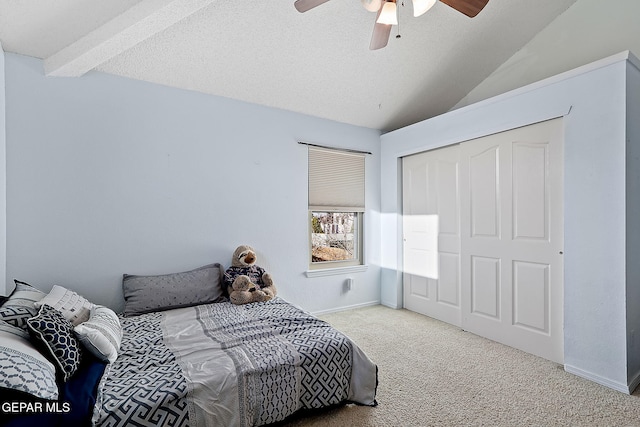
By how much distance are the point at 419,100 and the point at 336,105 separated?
108cm

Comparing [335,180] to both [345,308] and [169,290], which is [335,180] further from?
[169,290]

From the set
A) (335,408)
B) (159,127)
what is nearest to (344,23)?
(159,127)

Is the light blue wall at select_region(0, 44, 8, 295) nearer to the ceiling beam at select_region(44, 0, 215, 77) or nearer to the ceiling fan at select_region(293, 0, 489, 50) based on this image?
the ceiling beam at select_region(44, 0, 215, 77)

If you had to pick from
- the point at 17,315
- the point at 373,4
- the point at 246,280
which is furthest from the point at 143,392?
the point at 373,4

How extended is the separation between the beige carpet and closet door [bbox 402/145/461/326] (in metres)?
0.62

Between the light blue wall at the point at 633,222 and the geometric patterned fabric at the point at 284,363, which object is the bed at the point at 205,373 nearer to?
the geometric patterned fabric at the point at 284,363

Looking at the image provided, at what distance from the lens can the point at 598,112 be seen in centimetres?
231

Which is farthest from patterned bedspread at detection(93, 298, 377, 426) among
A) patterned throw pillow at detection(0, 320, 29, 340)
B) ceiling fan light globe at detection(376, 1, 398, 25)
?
ceiling fan light globe at detection(376, 1, 398, 25)

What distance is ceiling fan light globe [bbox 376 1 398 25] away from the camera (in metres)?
1.92

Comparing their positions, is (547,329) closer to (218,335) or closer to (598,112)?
(598,112)

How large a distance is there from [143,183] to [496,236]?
332 centimetres

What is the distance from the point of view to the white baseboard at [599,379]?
2.16 meters

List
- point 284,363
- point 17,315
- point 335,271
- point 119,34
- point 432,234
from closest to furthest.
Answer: point 17,315, point 284,363, point 119,34, point 432,234, point 335,271

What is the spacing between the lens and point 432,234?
12.2 ft
